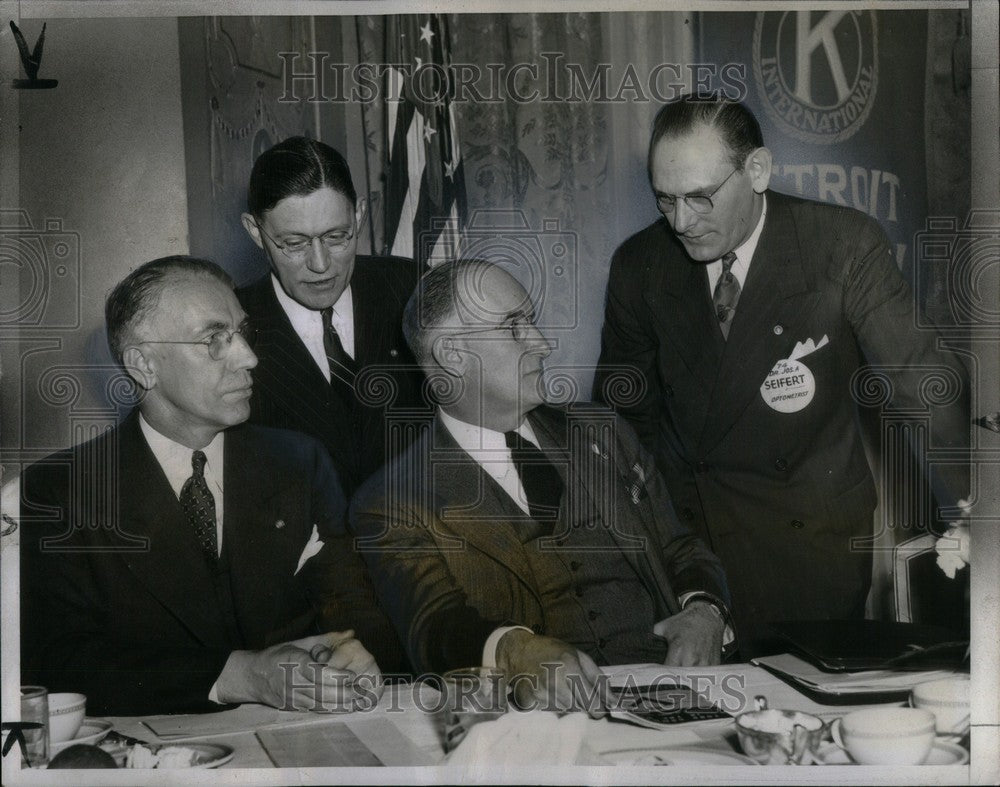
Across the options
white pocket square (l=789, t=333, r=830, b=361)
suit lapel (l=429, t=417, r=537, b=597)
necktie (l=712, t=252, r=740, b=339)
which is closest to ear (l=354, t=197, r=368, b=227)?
suit lapel (l=429, t=417, r=537, b=597)

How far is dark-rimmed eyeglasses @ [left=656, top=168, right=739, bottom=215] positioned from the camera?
3477 mm

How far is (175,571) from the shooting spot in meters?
3.51

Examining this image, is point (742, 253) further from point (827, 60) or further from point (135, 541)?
point (135, 541)

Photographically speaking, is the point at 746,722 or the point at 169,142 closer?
the point at 746,722

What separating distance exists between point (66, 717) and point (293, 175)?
187cm

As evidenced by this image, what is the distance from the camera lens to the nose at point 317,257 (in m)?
3.51

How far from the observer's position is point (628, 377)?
3525mm

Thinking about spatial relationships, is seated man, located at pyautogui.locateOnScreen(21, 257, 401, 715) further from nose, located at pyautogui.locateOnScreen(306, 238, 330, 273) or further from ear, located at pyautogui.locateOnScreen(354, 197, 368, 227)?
ear, located at pyautogui.locateOnScreen(354, 197, 368, 227)

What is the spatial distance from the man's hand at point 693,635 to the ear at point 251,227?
176 cm

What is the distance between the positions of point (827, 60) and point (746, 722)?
206cm

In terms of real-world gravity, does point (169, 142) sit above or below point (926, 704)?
above

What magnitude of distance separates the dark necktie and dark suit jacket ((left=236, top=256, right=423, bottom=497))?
0.36 metres

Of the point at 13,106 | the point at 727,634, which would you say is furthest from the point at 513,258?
the point at 13,106

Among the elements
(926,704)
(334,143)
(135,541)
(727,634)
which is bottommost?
(926,704)
